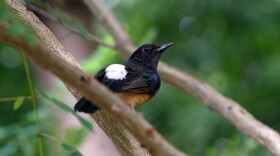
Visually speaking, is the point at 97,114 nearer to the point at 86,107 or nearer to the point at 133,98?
the point at 86,107

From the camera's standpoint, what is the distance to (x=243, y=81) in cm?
1048

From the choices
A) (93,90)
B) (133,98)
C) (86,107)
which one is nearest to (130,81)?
(133,98)

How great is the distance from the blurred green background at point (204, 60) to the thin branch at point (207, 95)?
2170 mm

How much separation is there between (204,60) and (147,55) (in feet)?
19.3

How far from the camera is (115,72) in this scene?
13.9 ft

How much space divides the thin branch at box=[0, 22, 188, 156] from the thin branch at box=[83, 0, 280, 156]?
2213 millimetres

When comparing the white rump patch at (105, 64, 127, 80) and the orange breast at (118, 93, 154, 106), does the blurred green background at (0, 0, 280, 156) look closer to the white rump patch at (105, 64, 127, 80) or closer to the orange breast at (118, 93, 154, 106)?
the orange breast at (118, 93, 154, 106)

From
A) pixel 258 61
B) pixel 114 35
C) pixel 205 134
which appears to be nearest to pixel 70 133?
pixel 114 35

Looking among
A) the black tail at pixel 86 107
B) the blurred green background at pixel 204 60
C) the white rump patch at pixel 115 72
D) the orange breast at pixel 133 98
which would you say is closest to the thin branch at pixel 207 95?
the orange breast at pixel 133 98

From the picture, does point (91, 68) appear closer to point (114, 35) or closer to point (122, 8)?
point (114, 35)

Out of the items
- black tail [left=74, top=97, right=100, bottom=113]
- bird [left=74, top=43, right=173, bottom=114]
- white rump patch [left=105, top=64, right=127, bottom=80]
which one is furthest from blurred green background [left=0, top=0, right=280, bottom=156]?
black tail [left=74, top=97, right=100, bottom=113]

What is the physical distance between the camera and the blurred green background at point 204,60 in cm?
930

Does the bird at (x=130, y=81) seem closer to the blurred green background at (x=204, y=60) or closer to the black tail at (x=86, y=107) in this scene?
the black tail at (x=86, y=107)

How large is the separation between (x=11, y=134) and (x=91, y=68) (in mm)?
1669
